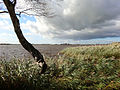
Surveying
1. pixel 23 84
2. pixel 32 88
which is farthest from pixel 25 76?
pixel 32 88

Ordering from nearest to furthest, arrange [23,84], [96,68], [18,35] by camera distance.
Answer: [23,84] → [18,35] → [96,68]

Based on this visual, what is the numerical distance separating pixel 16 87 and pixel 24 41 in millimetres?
1701

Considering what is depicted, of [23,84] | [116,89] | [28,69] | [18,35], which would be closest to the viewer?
[116,89]

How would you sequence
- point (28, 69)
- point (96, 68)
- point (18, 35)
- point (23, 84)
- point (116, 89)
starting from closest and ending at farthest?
1. point (116, 89)
2. point (23, 84)
3. point (28, 69)
4. point (18, 35)
5. point (96, 68)

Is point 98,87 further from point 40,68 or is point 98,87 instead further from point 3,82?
point 3,82

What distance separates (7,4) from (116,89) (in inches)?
193

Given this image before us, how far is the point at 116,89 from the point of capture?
2977mm

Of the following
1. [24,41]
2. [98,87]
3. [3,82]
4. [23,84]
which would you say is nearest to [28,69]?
[23,84]

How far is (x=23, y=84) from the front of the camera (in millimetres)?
3168

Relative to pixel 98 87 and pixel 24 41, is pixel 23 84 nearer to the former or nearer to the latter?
pixel 24 41

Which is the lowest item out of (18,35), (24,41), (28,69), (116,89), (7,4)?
(116,89)

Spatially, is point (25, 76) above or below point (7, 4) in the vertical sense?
below

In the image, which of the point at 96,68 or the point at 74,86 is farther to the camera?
the point at 96,68

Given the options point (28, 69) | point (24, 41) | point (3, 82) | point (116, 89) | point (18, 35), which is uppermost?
point (18, 35)
